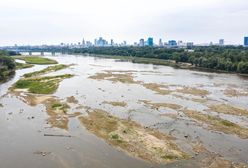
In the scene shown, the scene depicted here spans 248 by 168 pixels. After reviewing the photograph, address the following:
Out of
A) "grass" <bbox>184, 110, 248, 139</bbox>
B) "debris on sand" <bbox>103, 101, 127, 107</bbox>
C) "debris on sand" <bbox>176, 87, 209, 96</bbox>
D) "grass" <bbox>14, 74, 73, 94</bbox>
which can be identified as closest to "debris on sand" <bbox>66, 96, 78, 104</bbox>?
"debris on sand" <bbox>103, 101, 127, 107</bbox>

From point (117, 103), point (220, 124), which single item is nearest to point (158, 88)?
point (117, 103)

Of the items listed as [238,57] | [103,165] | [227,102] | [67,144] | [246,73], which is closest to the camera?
[103,165]

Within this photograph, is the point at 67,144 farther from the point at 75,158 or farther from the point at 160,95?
the point at 160,95

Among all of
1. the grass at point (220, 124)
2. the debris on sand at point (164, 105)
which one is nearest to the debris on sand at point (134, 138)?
the grass at point (220, 124)

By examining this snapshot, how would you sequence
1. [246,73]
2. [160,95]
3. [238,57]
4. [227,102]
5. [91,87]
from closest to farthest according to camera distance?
[227,102] < [160,95] < [91,87] < [246,73] < [238,57]

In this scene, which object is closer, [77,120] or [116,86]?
[77,120]

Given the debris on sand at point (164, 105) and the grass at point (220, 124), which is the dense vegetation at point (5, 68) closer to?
the debris on sand at point (164, 105)

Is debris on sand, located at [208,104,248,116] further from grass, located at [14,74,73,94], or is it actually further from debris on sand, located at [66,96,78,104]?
grass, located at [14,74,73,94]

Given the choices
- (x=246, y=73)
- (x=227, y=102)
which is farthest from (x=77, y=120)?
(x=246, y=73)
